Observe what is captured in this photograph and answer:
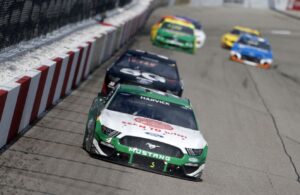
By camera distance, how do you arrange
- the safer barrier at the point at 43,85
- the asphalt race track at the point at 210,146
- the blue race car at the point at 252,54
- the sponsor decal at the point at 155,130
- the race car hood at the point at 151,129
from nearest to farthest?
the asphalt race track at the point at 210,146 → the safer barrier at the point at 43,85 → the race car hood at the point at 151,129 → the sponsor decal at the point at 155,130 → the blue race car at the point at 252,54

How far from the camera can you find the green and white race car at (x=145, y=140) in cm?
1030

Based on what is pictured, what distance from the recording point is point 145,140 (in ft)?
33.9

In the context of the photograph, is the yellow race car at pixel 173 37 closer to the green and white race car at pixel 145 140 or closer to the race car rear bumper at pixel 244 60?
the race car rear bumper at pixel 244 60

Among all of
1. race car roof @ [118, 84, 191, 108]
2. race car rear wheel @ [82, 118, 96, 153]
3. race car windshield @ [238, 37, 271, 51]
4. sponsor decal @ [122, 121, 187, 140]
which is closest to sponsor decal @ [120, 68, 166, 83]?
race car roof @ [118, 84, 191, 108]

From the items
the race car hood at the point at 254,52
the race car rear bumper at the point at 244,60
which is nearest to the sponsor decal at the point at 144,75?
the race car rear bumper at the point at 244,60

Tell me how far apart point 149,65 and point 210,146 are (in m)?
3.34

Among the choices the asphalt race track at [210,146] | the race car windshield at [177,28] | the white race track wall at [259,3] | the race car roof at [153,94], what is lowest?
the white race track wall at [259,3]

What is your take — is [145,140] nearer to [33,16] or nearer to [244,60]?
[33,16]

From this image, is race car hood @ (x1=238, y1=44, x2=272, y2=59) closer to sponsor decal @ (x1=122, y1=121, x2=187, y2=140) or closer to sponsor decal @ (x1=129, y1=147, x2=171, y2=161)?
sponsor decal @ (x1=122, y1=121, x2=187, y2=140)

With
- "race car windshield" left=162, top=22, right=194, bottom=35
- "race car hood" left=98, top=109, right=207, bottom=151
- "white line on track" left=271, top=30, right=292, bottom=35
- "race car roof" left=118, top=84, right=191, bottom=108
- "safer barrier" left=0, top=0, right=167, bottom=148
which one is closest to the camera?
"safer barrier" left=0, top=0, right=167, bottom=148

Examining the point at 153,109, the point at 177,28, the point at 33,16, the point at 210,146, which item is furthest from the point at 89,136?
the point at 177,28

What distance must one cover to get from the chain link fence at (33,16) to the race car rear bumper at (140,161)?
15.5 ft

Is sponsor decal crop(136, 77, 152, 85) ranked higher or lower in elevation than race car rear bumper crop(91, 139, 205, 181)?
lower

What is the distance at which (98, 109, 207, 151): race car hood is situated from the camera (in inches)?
409
